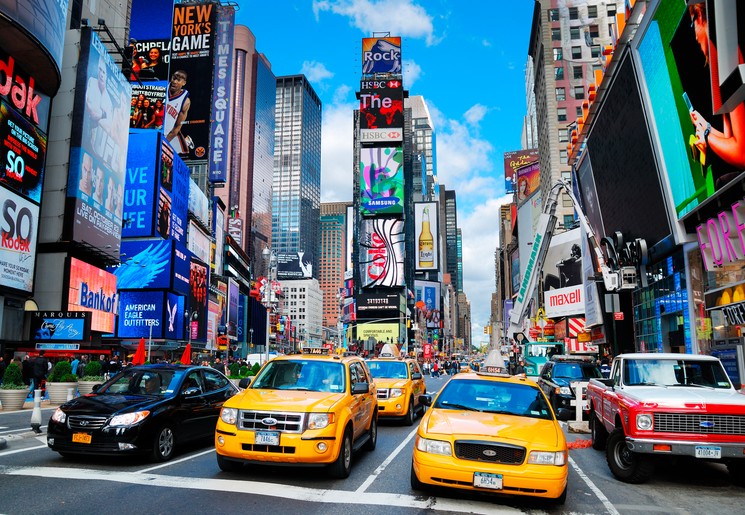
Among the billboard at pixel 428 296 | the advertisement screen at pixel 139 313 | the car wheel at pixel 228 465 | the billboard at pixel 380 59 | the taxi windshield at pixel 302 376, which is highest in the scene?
the billboard at pixel 380 59

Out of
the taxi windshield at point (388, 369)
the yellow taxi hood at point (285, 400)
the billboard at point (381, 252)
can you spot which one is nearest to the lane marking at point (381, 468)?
the yellow taxi hood at point (285, 400)

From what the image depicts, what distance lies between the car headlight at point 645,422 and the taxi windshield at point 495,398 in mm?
1321

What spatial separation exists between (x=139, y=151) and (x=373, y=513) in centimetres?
5739

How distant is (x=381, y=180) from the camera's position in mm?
121438

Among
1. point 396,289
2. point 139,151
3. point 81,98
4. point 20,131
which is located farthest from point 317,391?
point 396,289

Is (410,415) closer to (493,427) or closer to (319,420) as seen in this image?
(319,420)

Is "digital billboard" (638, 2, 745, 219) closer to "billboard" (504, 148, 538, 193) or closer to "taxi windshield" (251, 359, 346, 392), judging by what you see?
"taxi windshield" (251, 359, 346, 392)

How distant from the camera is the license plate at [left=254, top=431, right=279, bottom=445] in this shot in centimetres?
751

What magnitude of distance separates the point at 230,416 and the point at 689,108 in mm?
17109

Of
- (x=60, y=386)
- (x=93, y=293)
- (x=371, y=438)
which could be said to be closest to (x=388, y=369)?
(x=371, y=438)

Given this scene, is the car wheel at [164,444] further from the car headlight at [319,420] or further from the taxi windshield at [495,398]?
the taxi windshield at [495,398]

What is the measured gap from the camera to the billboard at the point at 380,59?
122312 mm

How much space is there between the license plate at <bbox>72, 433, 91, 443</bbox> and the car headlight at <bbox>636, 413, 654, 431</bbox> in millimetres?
8010

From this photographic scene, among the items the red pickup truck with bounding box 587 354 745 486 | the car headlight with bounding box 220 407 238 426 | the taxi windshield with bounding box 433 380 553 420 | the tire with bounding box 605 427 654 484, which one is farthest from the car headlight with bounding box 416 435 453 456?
the tire with bounding box 605 427 654 484
